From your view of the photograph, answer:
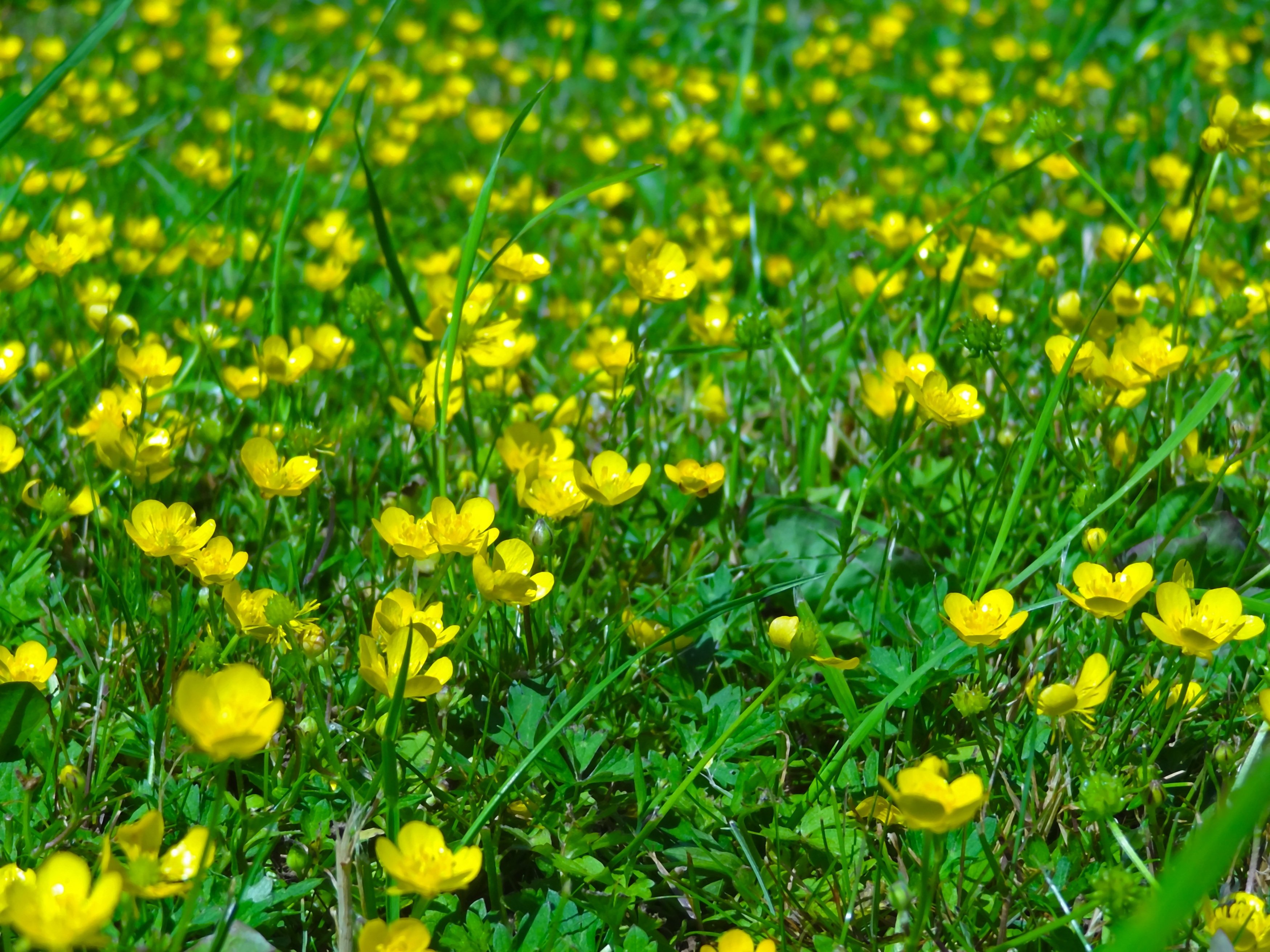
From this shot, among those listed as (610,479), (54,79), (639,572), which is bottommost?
(639,572)

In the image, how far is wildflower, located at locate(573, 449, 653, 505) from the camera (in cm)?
170

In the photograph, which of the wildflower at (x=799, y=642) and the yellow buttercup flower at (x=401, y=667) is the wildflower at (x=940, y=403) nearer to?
the wildflower at (x=799, y=642)

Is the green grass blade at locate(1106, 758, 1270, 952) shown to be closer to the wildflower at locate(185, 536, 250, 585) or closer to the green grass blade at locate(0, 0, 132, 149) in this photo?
the wildflower at locate(185, 536, 250, 585)

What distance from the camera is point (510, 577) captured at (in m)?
1.51

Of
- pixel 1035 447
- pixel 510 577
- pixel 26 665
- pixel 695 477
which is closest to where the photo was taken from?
pixel 510 577

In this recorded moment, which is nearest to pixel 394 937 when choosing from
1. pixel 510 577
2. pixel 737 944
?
pixel 737 944

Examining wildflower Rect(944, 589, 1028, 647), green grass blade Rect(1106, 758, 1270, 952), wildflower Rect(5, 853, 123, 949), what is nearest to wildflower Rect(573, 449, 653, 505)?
wildflower Rect(944, 589, 1028, 647)

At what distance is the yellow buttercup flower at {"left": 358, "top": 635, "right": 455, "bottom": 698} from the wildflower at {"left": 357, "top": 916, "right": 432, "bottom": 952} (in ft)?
0.85

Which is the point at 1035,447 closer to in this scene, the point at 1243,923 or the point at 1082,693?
the point at 1082,693

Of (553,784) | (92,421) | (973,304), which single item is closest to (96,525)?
Result: (92,421)

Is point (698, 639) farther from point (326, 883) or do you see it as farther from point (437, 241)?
point (437, 241)

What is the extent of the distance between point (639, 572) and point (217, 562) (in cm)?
70

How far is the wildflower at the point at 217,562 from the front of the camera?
5.02 feet

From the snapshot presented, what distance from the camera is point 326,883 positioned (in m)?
1.46
